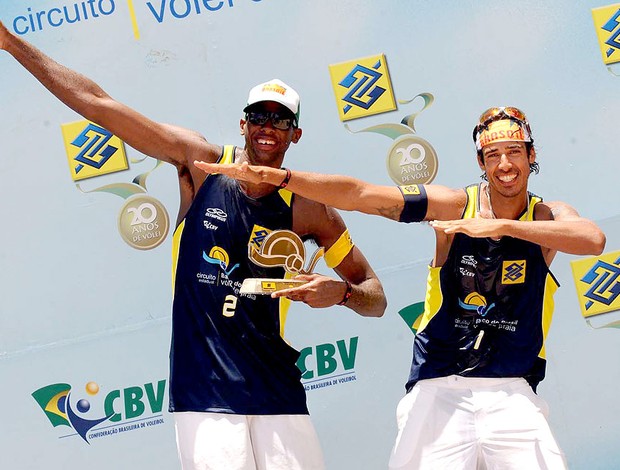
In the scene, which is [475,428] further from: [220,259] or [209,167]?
[209,167]

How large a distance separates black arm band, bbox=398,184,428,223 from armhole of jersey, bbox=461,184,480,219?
0.16m

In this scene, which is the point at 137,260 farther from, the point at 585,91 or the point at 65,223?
the point at 585,91

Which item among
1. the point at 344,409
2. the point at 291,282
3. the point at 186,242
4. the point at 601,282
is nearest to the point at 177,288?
the point at 186,242

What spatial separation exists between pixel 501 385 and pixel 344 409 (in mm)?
1293

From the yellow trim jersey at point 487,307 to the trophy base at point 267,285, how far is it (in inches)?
22.9

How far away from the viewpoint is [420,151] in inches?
185

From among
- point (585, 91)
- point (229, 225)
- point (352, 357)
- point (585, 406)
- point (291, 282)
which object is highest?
point (585, 91)

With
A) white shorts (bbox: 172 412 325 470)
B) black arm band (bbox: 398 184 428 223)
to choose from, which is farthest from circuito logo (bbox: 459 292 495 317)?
white shorts (bbox: 172 412 325 470)

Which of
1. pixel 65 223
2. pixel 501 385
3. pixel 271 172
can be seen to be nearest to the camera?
pixel 271 172

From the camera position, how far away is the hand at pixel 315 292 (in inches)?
134

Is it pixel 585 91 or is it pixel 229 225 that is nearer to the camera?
pixel 229 225

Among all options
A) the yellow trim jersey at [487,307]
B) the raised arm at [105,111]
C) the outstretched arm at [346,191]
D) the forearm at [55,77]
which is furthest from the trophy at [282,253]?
the forearm at [55,77]

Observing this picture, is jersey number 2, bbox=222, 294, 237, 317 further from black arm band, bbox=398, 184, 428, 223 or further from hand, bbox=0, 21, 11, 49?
hand, bbox=0, 21, 11, 49

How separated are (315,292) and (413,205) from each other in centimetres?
48
